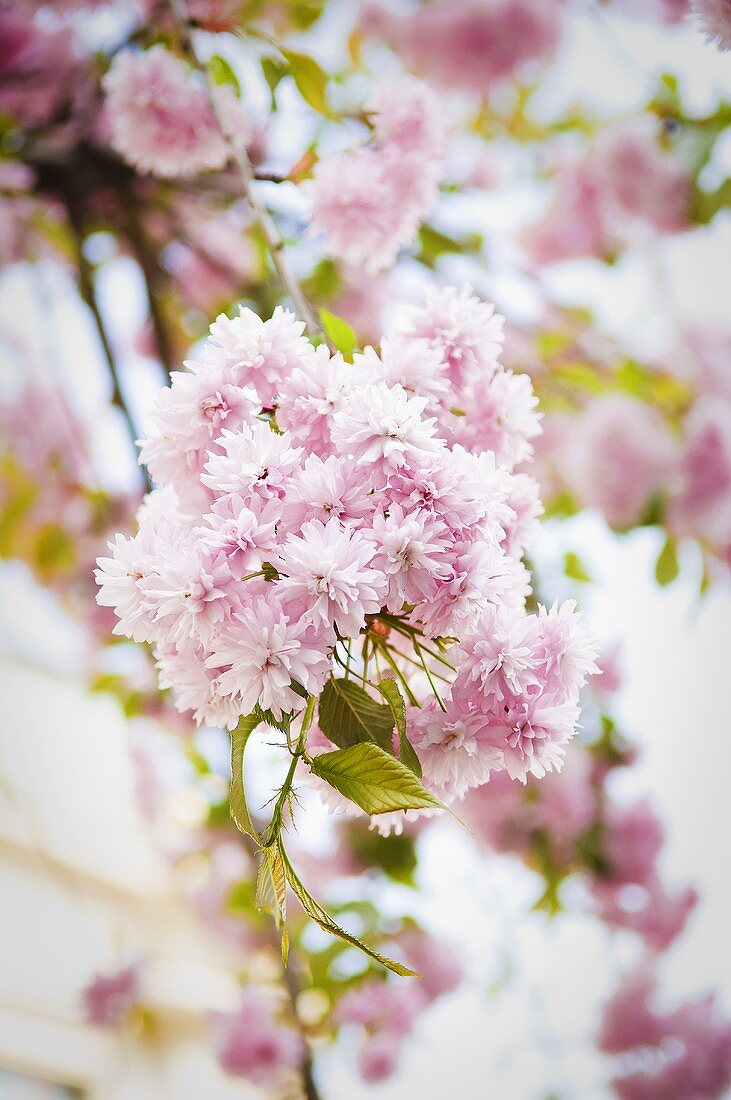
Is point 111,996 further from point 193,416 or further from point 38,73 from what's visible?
point 193,416

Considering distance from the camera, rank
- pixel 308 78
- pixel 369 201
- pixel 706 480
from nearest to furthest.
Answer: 1. pixel 369 201
2. pixel 308 78
3. pixel 706 480

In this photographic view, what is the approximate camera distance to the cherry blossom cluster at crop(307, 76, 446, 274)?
655mm

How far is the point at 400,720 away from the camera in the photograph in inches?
15.8

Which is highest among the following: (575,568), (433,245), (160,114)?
(433,245)

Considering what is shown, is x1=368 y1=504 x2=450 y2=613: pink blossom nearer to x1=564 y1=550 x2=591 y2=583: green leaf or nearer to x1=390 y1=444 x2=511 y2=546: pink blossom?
x1=390 y1=444 x2=511 y2=546: pink blossom

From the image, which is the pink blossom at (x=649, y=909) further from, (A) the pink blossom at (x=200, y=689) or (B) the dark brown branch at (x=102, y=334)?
(A) the pink blossom at (x=200, y=689)

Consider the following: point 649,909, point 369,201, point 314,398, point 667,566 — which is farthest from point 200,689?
point 649,909

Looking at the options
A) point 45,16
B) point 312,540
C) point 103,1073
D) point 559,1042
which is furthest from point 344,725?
point 103,1073

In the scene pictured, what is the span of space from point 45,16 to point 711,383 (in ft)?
3.63

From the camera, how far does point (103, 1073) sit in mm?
Result: 2201

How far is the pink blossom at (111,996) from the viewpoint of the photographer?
1.87m

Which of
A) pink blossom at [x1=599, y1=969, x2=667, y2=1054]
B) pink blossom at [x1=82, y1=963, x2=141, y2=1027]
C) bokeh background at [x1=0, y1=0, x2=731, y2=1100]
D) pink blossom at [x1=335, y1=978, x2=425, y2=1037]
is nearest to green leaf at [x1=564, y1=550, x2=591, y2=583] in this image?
bokeh background at [x1=0, y1=0, x2=731, y2=1100]

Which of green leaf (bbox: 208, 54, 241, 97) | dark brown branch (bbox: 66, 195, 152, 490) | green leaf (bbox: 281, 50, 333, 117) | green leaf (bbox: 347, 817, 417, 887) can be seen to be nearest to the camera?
green leaf (bbox: 281, 50, 333, 117)

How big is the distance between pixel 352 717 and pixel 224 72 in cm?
74
